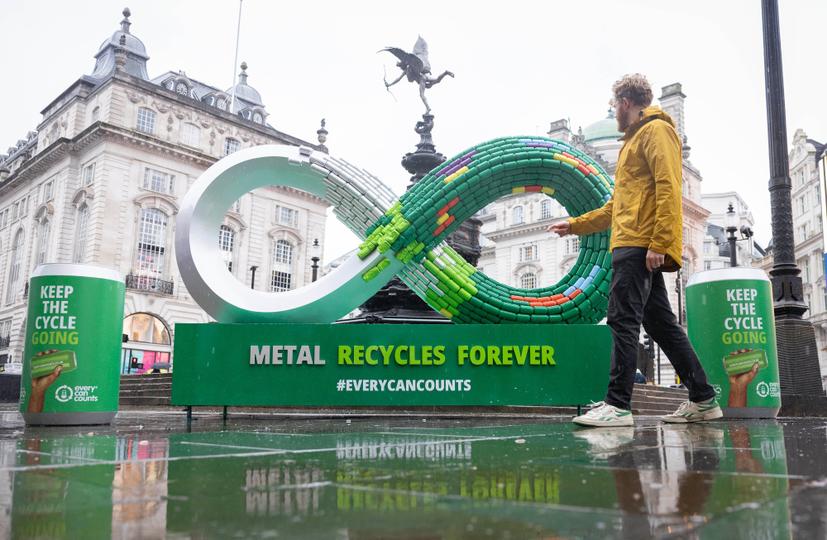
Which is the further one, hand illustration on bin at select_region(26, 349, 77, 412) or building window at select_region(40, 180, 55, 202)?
building window at select_region(40, 180, 55, 202)

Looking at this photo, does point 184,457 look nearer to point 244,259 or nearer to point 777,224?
point 777,224

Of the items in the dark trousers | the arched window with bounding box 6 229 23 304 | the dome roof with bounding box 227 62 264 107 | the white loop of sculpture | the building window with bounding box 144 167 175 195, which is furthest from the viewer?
the dome roof with bounding box 227 62 264 107

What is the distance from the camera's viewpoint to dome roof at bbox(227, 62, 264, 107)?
52.7 meters

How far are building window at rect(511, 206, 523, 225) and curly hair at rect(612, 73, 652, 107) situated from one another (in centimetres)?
5309

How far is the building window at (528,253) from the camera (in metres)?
55.8

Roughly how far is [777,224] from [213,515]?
878 cm

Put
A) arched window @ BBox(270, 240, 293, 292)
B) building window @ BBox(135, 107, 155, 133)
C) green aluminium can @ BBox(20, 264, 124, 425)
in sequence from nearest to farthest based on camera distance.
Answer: green aluminium can @ BBox(20, 264, 124, 425) → building window @ BBox(135, 107, 155, 133) → arched window @ BBox(270, 240, 293, 292)

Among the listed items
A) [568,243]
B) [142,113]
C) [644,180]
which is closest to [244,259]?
[142,113]

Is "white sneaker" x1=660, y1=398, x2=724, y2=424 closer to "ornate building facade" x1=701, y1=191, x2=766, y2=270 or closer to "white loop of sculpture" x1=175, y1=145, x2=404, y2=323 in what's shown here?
"white loop of sculpture" x1=175, y1=145, x2=404, y2=323

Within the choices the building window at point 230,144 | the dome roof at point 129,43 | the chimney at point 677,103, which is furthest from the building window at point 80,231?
the chimney at point 677,103

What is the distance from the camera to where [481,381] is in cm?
633

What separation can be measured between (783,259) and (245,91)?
49.3 m

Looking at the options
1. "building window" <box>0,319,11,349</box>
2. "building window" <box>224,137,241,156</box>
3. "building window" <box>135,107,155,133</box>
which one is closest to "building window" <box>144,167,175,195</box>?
"building window" <box>135,107,155,133</box>

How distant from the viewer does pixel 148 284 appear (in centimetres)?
3969
